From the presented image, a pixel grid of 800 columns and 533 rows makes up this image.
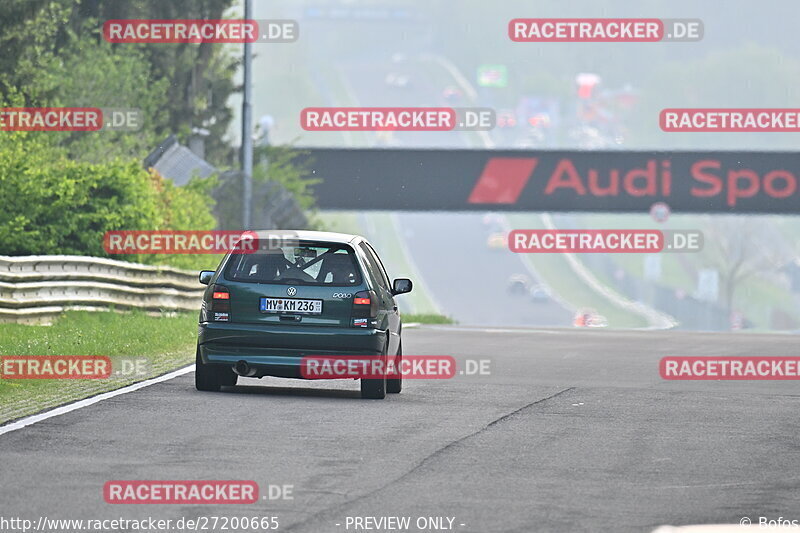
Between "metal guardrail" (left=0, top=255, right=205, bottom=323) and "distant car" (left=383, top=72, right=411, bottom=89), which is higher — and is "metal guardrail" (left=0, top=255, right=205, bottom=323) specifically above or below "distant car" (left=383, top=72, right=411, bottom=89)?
below

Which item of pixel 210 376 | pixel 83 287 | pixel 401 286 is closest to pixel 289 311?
pixel 210 376

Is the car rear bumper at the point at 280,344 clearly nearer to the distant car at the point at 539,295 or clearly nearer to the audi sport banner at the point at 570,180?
the audi sport banner at the point at 570,180

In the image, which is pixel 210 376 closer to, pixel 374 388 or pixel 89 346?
pixel 374 388

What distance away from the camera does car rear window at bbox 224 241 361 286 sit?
558 inches

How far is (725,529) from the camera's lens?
25.9 ft

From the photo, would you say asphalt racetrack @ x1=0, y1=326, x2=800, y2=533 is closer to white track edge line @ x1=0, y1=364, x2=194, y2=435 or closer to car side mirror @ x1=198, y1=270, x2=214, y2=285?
white track edge line @ x1=0, y1=364, x2=194, y2=435

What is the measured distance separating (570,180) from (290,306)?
3517 centimetres

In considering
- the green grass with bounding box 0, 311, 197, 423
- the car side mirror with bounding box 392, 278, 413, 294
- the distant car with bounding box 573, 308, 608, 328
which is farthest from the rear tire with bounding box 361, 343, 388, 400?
the distant car with bounding box 573, 308, 608, 328

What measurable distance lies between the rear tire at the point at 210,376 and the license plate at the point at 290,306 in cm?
77

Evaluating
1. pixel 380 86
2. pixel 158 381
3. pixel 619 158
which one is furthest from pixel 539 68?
pixel 158 381

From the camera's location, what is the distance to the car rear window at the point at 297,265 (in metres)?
14.2

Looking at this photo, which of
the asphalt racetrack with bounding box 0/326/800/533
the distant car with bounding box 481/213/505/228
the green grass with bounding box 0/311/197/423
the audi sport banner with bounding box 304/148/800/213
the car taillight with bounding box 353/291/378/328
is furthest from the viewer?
the distant car with bounding box 481/213/505/228

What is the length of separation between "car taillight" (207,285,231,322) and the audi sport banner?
34.1m

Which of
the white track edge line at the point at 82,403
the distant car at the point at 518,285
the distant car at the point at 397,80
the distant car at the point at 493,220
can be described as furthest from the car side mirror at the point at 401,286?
the distant car at the point at 397,80
